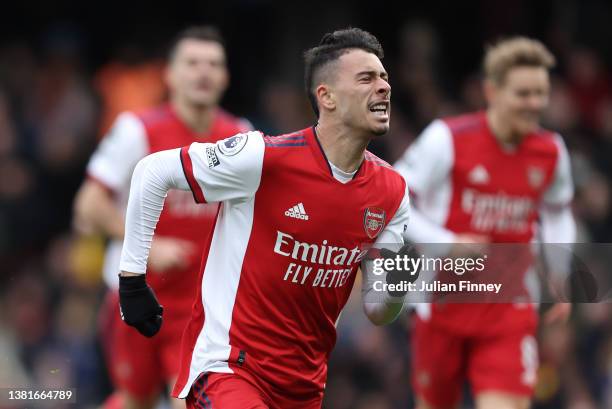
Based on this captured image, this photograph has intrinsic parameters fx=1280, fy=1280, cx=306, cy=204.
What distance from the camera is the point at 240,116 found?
13.7 metres

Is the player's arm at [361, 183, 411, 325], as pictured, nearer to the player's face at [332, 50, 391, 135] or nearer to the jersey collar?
the jersey collar

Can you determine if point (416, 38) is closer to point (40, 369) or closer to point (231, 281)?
point (40, 369)

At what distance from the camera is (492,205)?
7.67m

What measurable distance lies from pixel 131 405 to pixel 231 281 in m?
2.71

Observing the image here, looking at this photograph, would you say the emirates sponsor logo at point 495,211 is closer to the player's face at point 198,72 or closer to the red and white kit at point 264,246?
the player's face at point 198,72

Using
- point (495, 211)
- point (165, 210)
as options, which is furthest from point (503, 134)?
point (165, 210)

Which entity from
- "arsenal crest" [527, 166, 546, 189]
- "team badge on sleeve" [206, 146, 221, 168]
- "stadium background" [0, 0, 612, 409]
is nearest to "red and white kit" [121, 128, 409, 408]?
"team badge on sleeve" [206, 146, 221, 168]

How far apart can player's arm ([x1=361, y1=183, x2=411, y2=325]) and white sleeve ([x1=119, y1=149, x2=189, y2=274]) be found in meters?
0.91

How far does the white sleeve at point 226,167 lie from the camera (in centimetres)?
538

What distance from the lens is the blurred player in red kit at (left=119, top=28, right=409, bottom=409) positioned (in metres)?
5.44

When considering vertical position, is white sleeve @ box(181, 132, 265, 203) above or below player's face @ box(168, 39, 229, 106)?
below

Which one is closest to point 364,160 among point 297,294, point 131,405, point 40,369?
point 297,294

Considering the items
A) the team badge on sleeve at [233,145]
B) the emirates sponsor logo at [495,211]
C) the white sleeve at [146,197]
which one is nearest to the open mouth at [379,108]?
the team badge on sleeve at [233,145]

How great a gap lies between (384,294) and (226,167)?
924 mm
